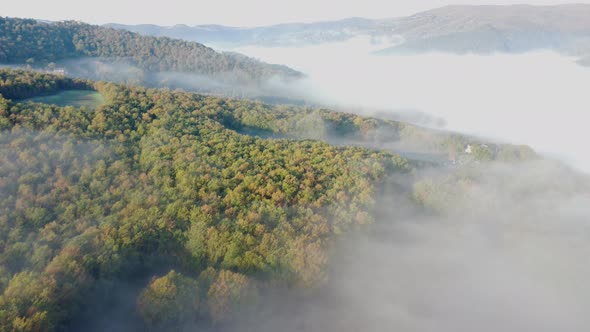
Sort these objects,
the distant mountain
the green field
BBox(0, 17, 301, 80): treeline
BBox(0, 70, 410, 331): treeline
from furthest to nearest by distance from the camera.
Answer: the distant mountain → BBox(0, 17, 301, 80): treeline → the green field → BBox(0, 70, 410, 331): treeline

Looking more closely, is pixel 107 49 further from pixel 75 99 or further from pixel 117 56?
pixel 75 99

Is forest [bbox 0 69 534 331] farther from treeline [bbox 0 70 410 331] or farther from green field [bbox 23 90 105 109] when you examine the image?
green field [bbox 23 90 105 109]

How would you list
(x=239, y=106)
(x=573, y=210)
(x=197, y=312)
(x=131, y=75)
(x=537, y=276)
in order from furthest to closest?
1. (x=131, y=75)
2. (x=239, y=106)
3. (x=573, y=210)
4. (x=537, y=276)
5. (x=197, y=312)

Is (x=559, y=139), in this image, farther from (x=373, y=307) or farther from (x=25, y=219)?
(x=25, y=219)

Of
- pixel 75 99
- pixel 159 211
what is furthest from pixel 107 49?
pixel 159 211

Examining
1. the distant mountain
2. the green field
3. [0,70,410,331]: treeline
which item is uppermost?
the distant mountain

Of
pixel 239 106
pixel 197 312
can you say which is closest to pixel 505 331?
pixel 197 312

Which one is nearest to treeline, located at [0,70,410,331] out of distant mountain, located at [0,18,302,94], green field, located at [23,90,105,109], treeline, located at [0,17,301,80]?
green field, located at [23,90,105,109]
